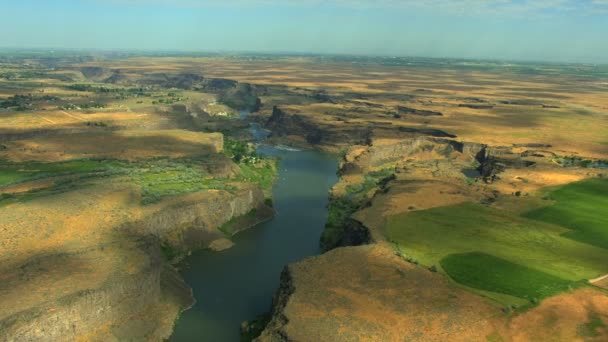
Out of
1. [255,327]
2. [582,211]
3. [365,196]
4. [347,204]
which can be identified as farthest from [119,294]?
[582,211]

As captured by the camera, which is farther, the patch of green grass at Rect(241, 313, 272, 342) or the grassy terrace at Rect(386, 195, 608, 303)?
the grassy terrace at Rect(386, 195, 608, 303)

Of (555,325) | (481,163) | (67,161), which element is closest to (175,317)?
(555,325)

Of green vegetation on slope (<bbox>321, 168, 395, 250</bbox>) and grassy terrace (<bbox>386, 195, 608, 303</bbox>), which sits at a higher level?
grassy terrace (<bbox>386, 195, 608, 303</bbox>)

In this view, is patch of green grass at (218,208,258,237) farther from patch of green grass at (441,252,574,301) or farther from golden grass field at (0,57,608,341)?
patch of green grass at (441,252,574,301)

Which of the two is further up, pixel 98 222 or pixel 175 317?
pixel 98 222

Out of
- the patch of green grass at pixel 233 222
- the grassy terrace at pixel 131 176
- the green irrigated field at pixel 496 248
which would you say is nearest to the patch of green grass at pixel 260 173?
the grassy terrace at pixel 131 176

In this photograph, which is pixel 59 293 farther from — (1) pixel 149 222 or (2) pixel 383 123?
(2) pixel 383 123

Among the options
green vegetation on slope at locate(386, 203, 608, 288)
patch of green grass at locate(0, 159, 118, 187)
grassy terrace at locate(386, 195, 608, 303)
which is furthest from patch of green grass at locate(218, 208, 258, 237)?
patch of green grass at locate(0, 159, 118, 187)

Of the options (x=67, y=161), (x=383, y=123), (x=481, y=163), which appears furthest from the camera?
(x=383, y=123)
